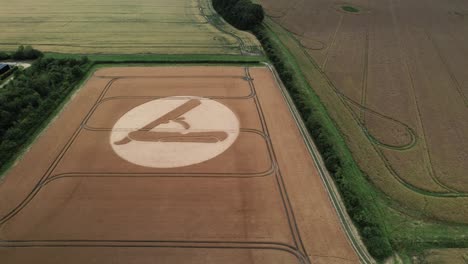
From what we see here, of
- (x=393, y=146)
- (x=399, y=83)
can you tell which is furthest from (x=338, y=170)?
(x=399, y=83)

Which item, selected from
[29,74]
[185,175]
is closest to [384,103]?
[185,175]

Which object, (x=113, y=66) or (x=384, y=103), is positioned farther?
(x=113, y=66)

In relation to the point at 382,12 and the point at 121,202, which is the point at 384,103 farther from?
the point at 382,12

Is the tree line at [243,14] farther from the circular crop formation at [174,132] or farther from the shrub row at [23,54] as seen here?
the shrub row at [23,54]

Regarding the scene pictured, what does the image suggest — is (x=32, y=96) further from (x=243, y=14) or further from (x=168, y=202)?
(x=243, y=14)

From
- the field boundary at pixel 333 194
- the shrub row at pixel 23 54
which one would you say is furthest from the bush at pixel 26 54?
the field boundary at pixel 333 194

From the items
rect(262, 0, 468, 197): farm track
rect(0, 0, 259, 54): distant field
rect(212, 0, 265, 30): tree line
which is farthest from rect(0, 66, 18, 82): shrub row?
Result: rect(262, 0, 468, 197): farm track
